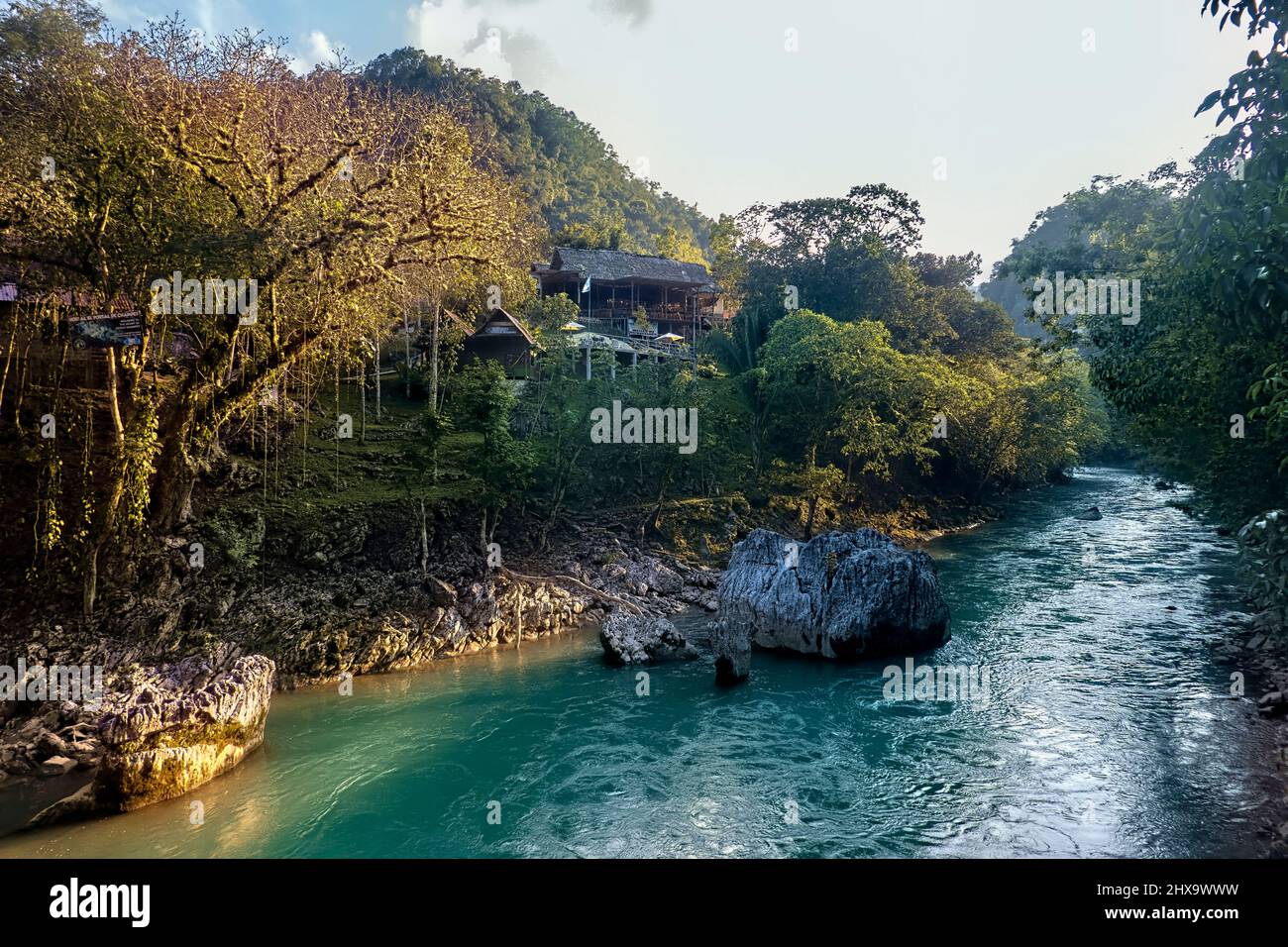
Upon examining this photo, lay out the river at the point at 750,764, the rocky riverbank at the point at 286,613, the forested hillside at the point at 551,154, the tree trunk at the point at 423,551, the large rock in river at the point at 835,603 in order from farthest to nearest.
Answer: the forested hillside at the point at 551,154 < the tree trunk at the point at 423,551 < the large rock in river at the point at 835,603 < the rocky riverbank at the point at 286,613 < the river at the point at 750,764

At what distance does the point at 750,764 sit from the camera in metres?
11.8

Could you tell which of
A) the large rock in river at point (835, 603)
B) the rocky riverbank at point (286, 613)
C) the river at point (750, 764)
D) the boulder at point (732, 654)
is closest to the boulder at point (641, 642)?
the river at point (750, 764)

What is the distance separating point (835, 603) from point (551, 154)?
81.4 metres

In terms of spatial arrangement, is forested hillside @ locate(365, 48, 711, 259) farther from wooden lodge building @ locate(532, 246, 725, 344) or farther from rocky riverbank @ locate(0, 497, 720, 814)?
rocky riverbank @ locate(0, 497, 720, 814)

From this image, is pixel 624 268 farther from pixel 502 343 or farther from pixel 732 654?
pixel 732 654

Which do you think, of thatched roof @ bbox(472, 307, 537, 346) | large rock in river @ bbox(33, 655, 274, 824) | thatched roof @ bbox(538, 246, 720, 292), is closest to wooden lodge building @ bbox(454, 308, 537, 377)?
thatched roof @ bbox(472, 307, 537, 346)

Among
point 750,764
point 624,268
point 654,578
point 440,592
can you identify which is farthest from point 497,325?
point 750,764

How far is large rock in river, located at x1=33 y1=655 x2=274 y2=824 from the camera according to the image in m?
10.2

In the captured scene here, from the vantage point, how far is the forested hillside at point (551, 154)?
7512cm

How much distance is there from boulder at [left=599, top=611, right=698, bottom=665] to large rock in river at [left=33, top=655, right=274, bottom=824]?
22.7 feet

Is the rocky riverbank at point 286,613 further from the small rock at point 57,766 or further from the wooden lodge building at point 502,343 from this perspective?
the wooden lodge building at point 502,343

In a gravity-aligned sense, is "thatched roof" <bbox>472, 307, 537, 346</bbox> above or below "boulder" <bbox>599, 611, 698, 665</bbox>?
above

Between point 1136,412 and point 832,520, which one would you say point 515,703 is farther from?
point 832,520
